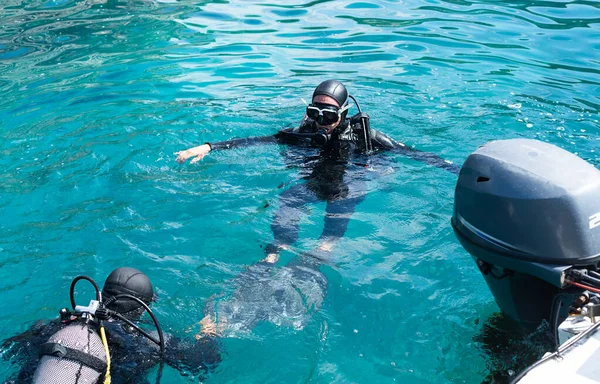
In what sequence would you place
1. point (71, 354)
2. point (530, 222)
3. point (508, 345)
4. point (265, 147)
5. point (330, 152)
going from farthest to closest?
point (265, 147) → point (330, 152) → point (508, 345) → point (71, 354) → point (530, 222)

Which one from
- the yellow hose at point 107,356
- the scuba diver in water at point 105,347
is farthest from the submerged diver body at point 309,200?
the yellow hose at point 107,356

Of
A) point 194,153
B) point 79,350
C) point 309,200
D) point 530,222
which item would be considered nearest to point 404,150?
point 309,200

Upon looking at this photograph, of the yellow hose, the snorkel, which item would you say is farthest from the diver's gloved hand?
the yellow hose

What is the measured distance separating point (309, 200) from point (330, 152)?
81 cm

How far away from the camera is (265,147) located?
697 cm

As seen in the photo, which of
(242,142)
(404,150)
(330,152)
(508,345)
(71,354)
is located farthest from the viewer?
(242,142)

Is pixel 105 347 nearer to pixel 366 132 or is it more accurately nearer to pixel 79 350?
pixel 79 350

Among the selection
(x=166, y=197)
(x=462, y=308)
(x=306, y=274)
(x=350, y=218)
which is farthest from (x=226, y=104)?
(x=462, y=308)

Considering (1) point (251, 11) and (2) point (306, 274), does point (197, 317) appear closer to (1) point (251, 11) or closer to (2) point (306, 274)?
(2) point (306, 274)

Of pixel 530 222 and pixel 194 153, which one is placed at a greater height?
pixel 530 222

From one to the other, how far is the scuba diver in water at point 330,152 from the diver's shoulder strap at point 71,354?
249 centimetres

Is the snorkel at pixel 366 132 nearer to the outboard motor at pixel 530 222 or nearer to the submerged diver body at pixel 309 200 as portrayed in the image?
the submerged diver body at pixel 309 200

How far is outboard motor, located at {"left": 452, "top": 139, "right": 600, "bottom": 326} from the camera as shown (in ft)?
8.98

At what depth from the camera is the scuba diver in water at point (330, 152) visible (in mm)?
5566
